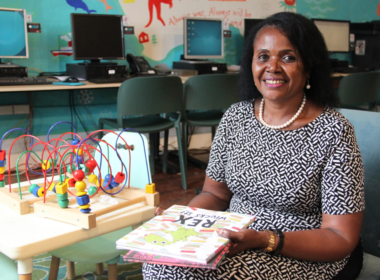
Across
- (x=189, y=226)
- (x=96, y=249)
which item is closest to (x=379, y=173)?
(x=189, y=226)

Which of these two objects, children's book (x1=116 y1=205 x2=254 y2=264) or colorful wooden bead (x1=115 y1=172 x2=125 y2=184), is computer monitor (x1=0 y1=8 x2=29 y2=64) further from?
children's book (x1=116 y1=205 x2=254 y2=264)

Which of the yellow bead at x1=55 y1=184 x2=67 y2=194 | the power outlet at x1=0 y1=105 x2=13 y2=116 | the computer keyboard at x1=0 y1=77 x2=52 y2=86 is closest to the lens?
the yellow bead at x1=55 y1=184 x2=67 y2=194

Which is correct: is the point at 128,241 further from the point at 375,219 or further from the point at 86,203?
the point at 375,219

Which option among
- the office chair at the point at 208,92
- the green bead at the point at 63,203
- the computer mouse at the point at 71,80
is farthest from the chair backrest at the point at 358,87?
the green bead at the point at 63,203

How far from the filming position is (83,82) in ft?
10.6

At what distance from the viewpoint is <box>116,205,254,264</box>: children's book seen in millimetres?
875

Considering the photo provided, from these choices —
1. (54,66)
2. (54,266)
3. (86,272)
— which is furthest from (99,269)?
(54,66)

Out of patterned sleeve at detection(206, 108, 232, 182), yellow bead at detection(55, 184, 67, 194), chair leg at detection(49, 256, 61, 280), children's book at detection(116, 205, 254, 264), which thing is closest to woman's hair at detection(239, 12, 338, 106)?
patterned sleeve at detection(206, 108, 232, 182)

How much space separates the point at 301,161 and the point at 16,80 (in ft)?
7.90

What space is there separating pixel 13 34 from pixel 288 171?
2733mm

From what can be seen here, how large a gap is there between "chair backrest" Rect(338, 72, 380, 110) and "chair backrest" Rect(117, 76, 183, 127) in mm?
1446

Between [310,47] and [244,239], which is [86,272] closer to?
[244,239]

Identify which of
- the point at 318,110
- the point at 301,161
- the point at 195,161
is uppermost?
the point at 318,110

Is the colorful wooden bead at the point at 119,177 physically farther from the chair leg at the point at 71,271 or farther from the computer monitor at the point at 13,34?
the computer monitor at the point at 13,34
